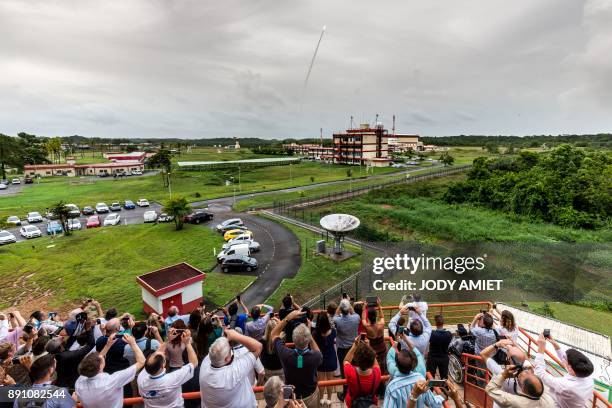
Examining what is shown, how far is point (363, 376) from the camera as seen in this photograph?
3.64 meters

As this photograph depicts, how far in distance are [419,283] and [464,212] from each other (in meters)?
25.0

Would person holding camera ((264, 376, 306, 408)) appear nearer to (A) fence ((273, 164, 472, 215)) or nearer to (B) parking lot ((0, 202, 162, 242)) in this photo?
(A) fence ((273, 164, 472, 215))

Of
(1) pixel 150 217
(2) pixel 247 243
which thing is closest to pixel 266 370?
(2) pixel 247 243

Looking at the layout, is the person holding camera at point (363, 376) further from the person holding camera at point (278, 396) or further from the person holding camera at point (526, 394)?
the person holding camera at point (526, 394)

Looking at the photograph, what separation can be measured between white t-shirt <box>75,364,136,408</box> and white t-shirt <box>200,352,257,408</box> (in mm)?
1121

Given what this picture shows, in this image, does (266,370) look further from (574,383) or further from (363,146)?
(363,146)

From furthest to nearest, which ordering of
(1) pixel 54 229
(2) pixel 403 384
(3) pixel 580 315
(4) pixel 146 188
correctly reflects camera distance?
(4) pixel 146 188
(1) pixel 54 229
(3) pixel 580 315
(2) pixel 403 384

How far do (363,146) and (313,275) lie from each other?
219 feet

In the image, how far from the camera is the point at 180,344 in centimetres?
466

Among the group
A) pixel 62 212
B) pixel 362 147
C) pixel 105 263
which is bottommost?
pixel 105 263

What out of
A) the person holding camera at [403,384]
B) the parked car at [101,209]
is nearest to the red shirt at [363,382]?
the person holding camera at [403,384]

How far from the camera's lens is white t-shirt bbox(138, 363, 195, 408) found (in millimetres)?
3738

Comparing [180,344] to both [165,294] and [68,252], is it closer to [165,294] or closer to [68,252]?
[165,294]

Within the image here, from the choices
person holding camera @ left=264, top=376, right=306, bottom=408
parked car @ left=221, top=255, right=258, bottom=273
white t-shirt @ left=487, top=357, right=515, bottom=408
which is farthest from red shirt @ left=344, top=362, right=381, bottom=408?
parked car @ left=221, top=255, right=258, bottom=273
